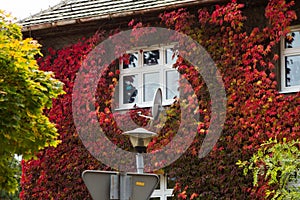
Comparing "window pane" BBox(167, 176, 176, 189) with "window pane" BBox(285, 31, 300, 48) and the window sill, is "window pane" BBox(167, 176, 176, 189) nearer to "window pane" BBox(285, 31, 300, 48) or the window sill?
the window sill

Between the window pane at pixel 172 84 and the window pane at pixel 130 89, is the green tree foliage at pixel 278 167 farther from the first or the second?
the window pane at pixel 130 89

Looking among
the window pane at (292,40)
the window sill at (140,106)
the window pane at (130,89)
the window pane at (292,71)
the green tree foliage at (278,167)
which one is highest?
the window pane at (292,40)

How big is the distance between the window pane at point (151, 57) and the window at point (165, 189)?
2.15 m

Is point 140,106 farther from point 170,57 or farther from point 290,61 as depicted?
point 290,61

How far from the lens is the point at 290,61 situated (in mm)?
14531

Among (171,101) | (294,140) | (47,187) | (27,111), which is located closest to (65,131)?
(47,187)

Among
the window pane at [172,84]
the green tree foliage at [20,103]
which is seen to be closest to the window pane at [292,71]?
the window pane at [172,84]

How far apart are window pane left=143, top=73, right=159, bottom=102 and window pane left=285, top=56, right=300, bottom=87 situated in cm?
252

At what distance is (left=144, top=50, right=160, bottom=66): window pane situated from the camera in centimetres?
1601

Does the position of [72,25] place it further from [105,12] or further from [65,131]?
[65,131]

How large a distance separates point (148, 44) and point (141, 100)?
102 cm

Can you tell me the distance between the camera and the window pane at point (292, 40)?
573 inches

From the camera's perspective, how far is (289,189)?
45.0ft

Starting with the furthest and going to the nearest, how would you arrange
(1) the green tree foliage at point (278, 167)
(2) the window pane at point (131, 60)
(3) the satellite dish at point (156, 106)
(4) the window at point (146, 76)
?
1. (2) the window pane at point (131, 60)
2. (4) the window at point (146, 76)
3. (1) the green tree foliage at point (278, 167)
4. (3) the satellite dish at point (156, 106)
